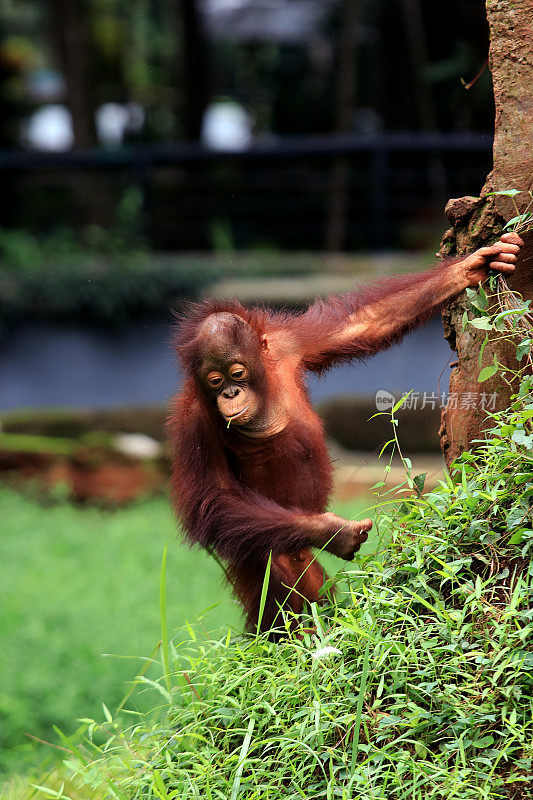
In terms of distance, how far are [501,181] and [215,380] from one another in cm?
93

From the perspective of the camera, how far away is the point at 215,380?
2.35m

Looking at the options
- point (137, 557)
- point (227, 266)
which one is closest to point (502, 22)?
point (137, 557)

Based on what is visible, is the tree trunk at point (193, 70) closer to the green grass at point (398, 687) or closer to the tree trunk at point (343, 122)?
the tree trunk at point (343, 122)

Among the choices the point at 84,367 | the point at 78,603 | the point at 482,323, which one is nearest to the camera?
the point at 482,323

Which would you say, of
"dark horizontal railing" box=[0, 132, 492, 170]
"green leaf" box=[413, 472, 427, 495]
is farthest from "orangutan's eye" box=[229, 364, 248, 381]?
"dark horizontal railing" box=[0, 132, 492, 170]

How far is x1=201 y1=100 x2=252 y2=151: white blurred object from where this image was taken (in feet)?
29.8

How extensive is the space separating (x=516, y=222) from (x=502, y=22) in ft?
1.88

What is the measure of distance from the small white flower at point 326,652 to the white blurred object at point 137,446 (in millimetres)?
5250

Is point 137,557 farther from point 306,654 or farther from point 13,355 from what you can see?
point 306,654

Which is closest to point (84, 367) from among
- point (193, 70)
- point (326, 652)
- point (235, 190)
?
point (235, 190)

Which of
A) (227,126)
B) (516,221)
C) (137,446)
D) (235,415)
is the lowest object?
(137,446)

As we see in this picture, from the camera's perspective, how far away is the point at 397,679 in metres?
1.88

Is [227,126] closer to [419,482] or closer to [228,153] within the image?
[228,153]

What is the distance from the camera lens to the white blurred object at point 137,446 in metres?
7.18
